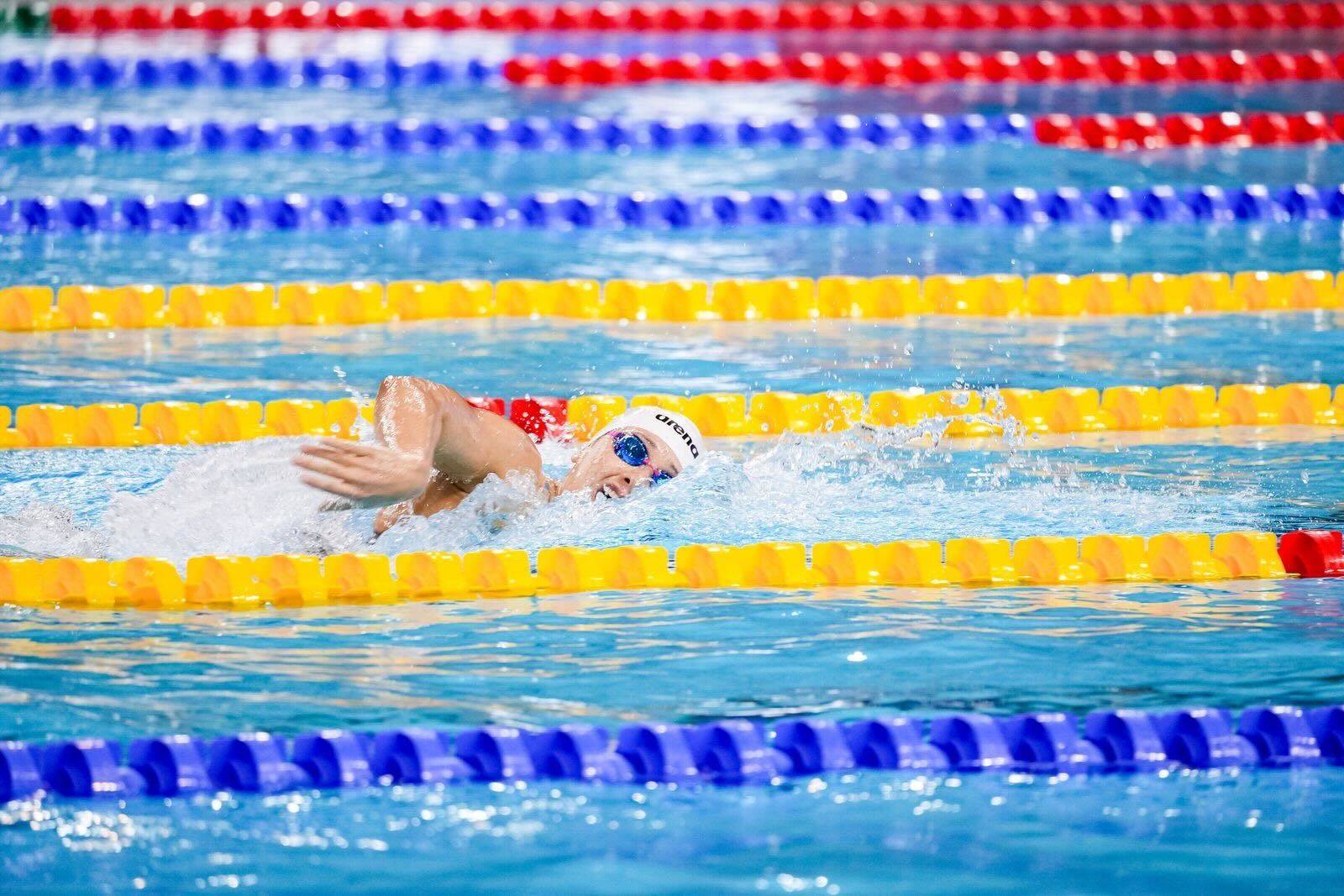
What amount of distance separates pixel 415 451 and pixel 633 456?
0.91 metres

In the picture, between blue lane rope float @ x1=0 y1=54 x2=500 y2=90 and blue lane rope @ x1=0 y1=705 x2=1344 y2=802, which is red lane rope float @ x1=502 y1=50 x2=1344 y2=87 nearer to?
blue lane rope float @ x1=0 y1=54 x2=500 y2=90

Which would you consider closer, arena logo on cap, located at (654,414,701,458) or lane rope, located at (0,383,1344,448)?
arena logo on cap, located at (654,414,701,458)

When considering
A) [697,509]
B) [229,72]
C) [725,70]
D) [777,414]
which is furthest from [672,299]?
[229,72]

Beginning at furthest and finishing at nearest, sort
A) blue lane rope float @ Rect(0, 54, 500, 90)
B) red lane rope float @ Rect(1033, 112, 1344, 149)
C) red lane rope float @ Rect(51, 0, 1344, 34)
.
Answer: red lane rope float @ Rect(51, 0, 1344, 34)
blue lane rope float @ Rect(0, 54, 500, 90)
red lane rope float @ Rect(1033, 112, 1344, 149)

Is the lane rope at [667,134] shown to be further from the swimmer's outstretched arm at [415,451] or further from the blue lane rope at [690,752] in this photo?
the blue lane rope at [690,752]

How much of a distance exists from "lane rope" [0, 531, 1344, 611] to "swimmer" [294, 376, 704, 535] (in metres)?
0.20

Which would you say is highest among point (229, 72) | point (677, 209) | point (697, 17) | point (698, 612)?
point (697, 17)

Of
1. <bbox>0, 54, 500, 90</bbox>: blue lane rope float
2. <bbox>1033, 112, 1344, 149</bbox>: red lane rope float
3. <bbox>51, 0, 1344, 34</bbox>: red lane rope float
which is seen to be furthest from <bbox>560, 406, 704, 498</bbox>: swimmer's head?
<bbox>51, 0, 1344, 34</bbox>: red lane rope float

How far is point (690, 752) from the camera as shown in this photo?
11.3 ft

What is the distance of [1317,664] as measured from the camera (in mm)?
3895

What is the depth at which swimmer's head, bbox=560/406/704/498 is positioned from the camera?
468 cm

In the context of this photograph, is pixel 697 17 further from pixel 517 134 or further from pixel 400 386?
pixel 400 386

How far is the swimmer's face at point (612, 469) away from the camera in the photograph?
467cm

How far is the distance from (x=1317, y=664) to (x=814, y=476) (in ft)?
5.36
